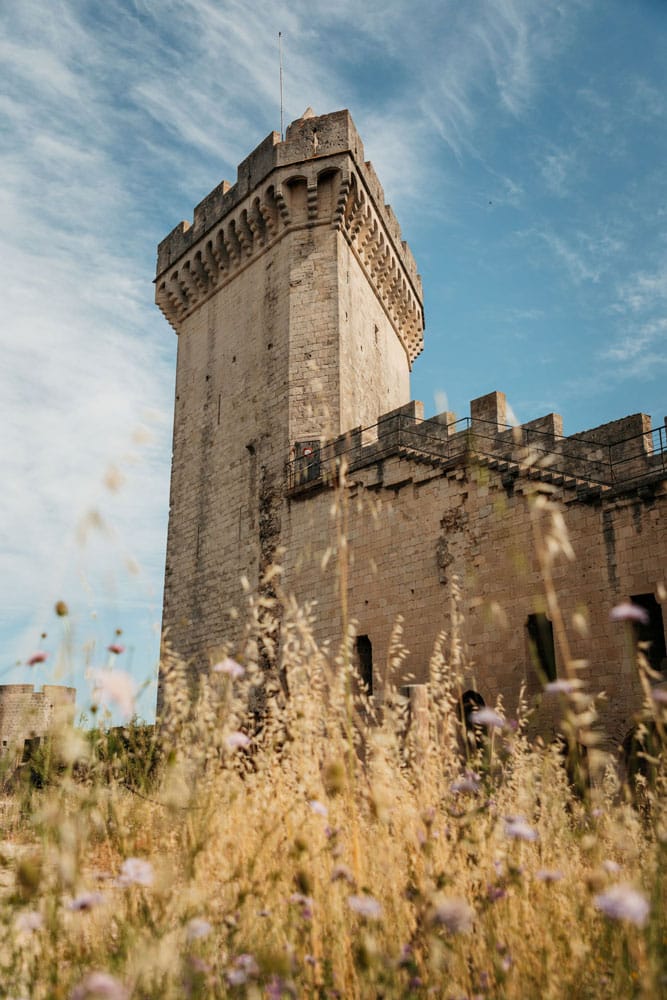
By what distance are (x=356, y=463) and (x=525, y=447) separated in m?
3.66

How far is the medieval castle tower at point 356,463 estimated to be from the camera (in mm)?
9898

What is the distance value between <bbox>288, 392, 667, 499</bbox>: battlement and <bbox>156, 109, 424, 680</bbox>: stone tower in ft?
6.67

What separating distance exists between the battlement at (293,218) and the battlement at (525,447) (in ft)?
20.4

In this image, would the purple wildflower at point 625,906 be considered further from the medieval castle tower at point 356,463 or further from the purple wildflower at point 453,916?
the medieval castle tower at point 356,463

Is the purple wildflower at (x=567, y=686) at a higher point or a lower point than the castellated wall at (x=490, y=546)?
lower

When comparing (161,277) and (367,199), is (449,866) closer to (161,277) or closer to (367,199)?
(367,199)

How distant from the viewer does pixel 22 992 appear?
7.91ft

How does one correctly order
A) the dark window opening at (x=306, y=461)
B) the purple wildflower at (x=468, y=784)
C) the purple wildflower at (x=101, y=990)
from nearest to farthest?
the purple wildflower at (x=101, y=990) < the purple wildflower at (x=468, y=784) < the dark window opening at (x=306, y=461)

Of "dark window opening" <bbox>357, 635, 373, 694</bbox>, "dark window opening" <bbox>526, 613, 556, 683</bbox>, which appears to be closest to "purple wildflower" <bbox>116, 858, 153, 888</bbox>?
"dark window opening" <bbox>526, 613, 556, 683</bbox>

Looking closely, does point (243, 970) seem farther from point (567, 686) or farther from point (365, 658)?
point (365, 658)

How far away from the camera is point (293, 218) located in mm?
16906

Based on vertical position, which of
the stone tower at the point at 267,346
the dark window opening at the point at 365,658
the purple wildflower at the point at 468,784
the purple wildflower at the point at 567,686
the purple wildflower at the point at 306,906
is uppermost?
the stone tower at the point at 267,346

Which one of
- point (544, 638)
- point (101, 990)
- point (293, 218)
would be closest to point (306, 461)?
point (293, 218)

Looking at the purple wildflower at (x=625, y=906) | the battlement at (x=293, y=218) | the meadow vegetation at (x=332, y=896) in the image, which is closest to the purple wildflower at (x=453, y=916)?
the meadow vegetation at (x=332, y=896)
